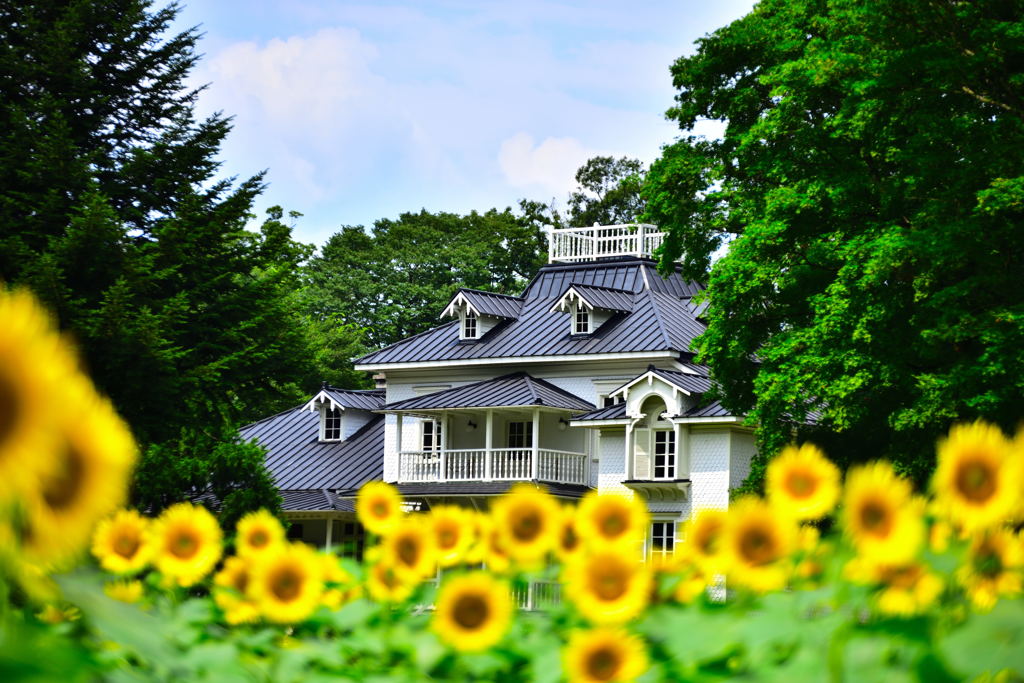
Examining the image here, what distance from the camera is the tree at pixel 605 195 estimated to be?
63.6m

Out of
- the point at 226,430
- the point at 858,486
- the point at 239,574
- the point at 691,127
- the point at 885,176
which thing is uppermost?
the point at 691,127

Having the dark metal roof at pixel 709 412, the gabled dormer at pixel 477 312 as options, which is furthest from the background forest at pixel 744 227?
the gabled dormer at pixel 477 312

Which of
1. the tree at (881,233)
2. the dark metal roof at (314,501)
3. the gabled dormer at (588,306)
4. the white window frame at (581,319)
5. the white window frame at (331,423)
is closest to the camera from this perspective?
the tree at (881,233)

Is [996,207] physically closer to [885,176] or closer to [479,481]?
[885,176]

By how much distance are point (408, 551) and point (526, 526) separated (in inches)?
11.1

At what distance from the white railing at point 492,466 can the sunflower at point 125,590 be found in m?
32.8

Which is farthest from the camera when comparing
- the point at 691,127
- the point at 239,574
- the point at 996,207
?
the point at 691,127

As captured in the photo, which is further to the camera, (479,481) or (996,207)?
(479,481)

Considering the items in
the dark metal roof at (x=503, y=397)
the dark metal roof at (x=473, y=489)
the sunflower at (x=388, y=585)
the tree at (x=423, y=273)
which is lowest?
the sunflower at (x=388, y=585)

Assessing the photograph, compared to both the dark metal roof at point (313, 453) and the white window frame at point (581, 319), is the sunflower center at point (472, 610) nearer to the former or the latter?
the white window frame at point (581, 319)

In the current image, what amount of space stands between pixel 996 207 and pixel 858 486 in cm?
1844

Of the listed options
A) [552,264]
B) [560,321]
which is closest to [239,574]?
[560,321]

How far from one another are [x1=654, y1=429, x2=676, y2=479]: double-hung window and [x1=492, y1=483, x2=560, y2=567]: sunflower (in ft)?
105

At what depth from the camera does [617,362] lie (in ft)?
124
